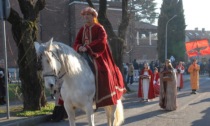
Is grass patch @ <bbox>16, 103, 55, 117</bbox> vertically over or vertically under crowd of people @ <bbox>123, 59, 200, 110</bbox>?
under

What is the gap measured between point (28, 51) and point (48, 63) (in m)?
5.68

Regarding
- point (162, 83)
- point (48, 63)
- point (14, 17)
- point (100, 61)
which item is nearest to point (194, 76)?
point (162, 83)

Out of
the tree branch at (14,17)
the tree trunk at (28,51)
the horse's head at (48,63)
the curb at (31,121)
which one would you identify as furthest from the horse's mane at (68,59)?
the tree branch at (14,17)

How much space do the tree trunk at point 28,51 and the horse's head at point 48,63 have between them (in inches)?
214

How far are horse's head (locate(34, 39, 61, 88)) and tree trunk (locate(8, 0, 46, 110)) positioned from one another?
544cm

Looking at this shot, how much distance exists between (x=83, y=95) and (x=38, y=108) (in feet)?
18.3

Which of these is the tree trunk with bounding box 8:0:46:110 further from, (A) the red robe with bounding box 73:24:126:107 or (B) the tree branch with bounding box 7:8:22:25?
(A) the red robe with bounding box 73:24:126:107

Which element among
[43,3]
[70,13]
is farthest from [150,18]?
[43,3]

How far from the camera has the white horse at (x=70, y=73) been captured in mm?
4766

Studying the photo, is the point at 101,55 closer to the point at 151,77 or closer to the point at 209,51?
the point at 151,77

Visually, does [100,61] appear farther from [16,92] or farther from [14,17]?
[16,92]

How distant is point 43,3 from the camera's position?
10625 millimetres

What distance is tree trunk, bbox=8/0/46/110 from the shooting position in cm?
1016

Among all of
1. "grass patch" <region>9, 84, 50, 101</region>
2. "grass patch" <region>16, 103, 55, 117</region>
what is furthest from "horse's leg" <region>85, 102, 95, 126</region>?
"grass patch" <region>9, 84, 50, 101</region>
